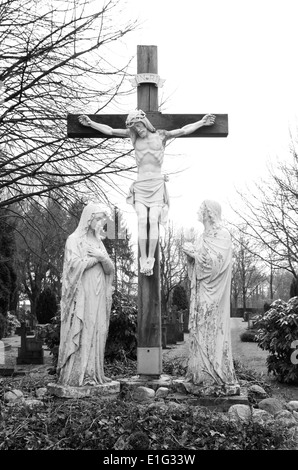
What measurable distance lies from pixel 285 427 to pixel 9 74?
230 inches

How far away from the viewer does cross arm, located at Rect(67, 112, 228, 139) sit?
723 centimetres

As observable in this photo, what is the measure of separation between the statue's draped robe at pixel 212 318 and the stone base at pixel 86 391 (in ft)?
3.04

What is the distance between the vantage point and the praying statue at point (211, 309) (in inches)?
233

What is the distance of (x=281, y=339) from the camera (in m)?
11.4

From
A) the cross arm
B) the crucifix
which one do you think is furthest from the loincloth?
the cross arm

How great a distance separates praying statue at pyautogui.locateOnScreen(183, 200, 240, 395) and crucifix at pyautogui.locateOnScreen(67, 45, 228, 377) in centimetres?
60

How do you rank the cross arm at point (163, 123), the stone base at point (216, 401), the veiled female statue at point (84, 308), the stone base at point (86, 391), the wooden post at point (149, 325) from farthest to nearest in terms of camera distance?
the cross arm at point (163, 123) < the wooden post at point (149, 325) < the veiled female statue at point (84, 308) < the stone base at point (86, 391) < the stone base at point (216, 401)

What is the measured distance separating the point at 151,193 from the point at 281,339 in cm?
614

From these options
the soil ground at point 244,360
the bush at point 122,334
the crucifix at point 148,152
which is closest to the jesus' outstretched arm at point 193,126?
the crucifix at point 148,152

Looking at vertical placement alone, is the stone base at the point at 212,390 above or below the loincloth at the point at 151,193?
below

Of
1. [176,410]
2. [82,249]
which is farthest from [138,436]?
[82,249]

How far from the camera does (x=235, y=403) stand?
18.2ft

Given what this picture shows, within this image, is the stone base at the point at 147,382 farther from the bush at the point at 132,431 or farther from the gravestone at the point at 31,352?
the gravestone at the point at 31,352
